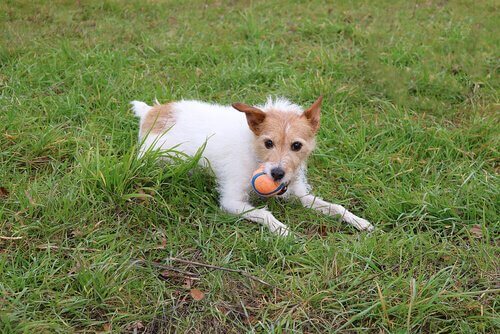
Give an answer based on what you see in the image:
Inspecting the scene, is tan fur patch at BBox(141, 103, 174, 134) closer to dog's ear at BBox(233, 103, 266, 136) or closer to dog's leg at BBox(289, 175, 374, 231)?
dog's ear at BBox(233, 103, 266, 136)

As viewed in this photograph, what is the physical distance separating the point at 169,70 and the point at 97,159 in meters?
2.59

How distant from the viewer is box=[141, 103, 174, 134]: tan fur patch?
14.6 ft

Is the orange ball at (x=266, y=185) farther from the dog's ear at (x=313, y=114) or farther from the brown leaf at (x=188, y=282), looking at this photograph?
the brown leaf at (x=188, y=282)

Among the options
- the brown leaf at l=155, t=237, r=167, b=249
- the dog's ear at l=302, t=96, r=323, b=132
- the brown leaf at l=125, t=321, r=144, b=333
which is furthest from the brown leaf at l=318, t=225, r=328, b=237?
the brown leaf at l=125, t=321, r=144, b=333

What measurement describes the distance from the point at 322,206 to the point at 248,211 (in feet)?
2.00

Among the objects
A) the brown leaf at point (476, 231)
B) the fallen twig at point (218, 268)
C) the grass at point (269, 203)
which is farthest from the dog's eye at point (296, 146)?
the brown leaf at point (476, 231)

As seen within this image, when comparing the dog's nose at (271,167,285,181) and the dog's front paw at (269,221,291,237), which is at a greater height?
the dog's nose at (271,167,285,181)

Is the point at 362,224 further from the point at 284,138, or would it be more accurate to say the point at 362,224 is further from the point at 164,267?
the point at 164,267

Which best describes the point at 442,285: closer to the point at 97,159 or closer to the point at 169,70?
the point at 97,159

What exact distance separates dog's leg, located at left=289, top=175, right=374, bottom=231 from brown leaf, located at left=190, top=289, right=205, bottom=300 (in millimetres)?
1242

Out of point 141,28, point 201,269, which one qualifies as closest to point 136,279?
point 201,269

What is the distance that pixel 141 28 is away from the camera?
23.2 ft

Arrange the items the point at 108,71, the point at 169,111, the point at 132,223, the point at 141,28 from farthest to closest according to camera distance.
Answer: the point at 141,28 < the point at 108,71 < the point at 169,111 < the point at 132,223

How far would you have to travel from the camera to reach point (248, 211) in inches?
150
